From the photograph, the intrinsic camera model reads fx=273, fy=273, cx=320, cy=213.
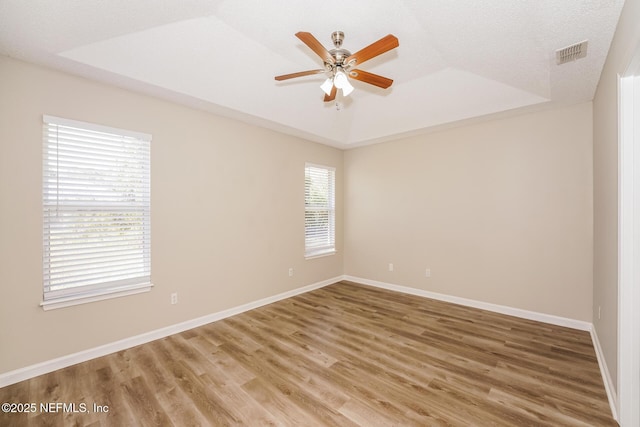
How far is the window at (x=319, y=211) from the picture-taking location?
4984 millimetres

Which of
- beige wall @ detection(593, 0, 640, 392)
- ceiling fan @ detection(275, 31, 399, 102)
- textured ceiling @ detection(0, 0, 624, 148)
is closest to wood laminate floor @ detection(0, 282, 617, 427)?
beige wall @ detection(593, 0, 640, 392)

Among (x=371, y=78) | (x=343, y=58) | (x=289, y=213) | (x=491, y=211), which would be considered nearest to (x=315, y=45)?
(x=343, y=58)

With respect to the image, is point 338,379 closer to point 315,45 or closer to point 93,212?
point 315,45

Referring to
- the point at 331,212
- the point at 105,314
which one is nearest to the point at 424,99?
the point at 331,212

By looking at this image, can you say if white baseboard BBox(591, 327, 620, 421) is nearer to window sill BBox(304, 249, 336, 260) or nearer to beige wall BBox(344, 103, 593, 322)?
beige wall BBox(344, 103, 593, 322)

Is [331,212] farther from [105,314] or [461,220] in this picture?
[105,314]

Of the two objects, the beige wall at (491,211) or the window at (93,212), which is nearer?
the window at (93,212)

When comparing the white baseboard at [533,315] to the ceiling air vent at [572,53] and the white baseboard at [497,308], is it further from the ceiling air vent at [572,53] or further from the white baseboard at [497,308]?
the ceiling air vent at [572,53]

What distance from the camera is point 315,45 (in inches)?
77.1

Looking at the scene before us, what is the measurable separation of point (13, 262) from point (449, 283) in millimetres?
5075

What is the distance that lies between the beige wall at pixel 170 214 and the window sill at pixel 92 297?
60 millimetres

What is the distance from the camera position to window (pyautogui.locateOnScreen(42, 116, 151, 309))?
2.48 m

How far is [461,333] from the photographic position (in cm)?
319

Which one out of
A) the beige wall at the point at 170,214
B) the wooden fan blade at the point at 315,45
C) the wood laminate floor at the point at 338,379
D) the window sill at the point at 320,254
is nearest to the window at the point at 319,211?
the window sill at the point at 320,254
